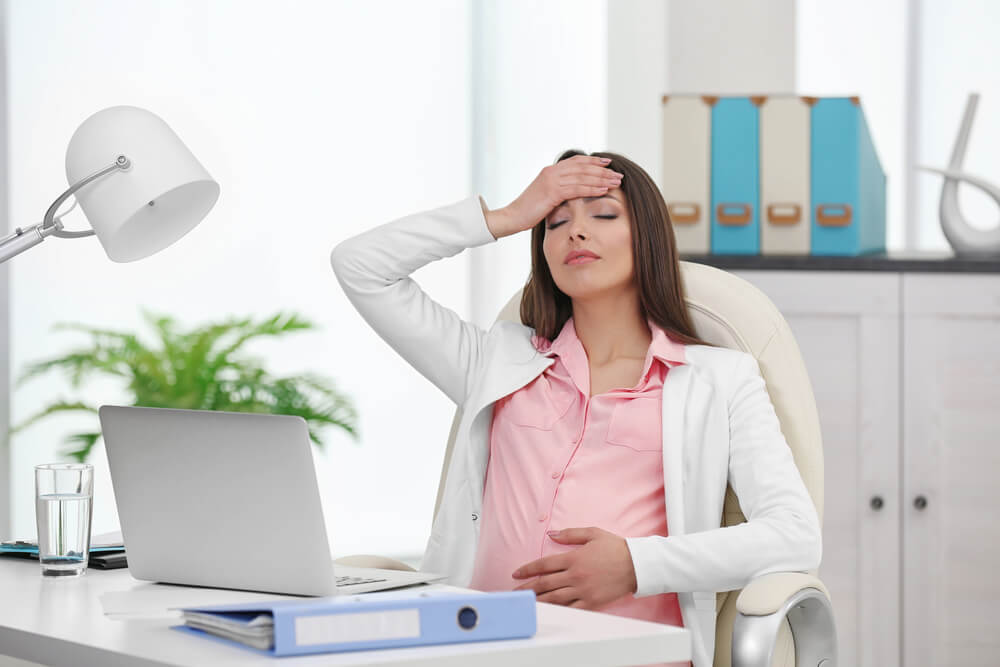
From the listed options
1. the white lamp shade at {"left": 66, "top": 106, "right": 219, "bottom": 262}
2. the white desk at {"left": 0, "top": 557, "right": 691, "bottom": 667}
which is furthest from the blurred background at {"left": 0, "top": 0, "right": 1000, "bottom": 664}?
the white desk at {"left": 0, "top": 557, "right": 691, "bottom": 667}

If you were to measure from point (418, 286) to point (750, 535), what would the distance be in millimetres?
693

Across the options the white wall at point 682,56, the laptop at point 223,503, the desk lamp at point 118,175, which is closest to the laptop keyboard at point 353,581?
the laptop at point 223,503

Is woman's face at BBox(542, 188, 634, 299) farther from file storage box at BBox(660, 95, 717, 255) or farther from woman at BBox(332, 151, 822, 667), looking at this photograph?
file storage box at BBox(660, 95, 717, 255)

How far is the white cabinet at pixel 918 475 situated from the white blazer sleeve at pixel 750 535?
3.23ft

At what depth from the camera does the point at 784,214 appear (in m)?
2.73

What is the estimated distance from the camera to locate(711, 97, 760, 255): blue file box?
2742 mm

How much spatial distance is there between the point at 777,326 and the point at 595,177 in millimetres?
382

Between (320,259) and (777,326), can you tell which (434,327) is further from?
(320,259)

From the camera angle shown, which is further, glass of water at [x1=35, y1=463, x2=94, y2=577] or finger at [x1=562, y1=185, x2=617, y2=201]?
finger at [x1=562, y1=185, x2=617, y2=201]

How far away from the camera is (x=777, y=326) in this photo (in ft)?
6.19

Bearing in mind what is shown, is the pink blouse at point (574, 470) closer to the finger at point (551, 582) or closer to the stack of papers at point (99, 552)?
the finger at point (551, 582)

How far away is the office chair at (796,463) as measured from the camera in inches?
56.7

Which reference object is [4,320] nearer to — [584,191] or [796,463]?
[584,191]

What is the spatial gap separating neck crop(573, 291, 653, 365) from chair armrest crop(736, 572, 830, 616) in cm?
50
